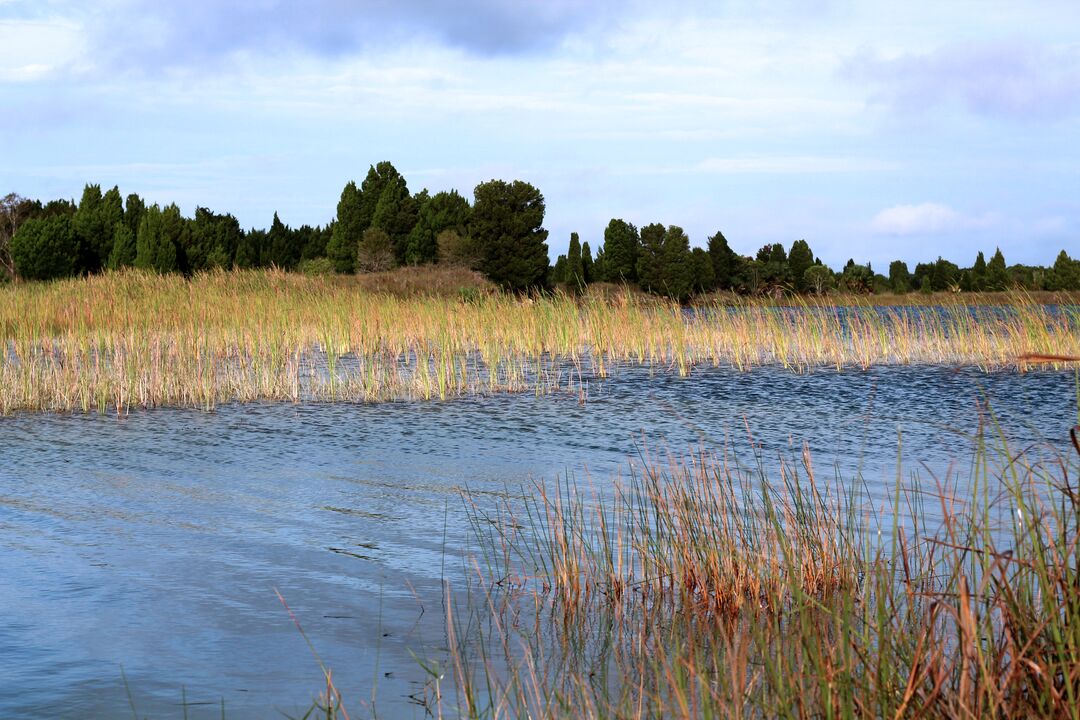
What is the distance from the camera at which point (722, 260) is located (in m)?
59.7

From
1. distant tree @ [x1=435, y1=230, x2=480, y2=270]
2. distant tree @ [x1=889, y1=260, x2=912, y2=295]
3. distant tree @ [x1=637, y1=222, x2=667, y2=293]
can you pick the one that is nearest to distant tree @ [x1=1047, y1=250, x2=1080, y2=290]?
distant tree @ [x1=889, y1=260, x2=912, y2=295]

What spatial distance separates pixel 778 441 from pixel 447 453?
246 cm

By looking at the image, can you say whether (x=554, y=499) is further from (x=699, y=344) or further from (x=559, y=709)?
(x=699, y=344)

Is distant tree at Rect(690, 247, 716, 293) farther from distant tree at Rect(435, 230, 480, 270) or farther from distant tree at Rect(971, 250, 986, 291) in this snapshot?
distant tree at Rect(435, 230, 480, 270)

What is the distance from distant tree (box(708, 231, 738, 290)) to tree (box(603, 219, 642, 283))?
5.77 metres

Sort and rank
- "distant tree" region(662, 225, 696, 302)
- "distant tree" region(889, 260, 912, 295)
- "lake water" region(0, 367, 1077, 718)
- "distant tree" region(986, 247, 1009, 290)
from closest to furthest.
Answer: "lake water" region(0, 367, 1077, 718), "distant tree" region(986, 247, 1009, 290), "distant tree" region(662, 225, 696, 302), "distant tree" region(889, 260, 912, 295)

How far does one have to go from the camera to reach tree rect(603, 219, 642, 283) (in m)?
54.1

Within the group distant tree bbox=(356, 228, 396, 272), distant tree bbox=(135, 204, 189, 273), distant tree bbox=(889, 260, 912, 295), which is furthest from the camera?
distant tree bbox=(889, 260, 912, 295)

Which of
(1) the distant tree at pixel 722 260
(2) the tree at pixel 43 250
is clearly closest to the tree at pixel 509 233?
(1) the distant tree at pixel 722 260

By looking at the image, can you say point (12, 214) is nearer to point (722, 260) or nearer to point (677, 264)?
point (677, 264)

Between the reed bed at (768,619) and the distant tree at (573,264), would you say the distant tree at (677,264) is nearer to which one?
the distant tree at (573,264)

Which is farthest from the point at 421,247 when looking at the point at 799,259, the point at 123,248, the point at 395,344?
the point at 395,344

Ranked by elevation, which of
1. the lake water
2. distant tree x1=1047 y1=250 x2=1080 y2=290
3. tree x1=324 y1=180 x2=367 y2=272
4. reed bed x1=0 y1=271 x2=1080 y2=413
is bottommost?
the lake water

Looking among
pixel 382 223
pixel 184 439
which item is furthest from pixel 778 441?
pixel 382 223
